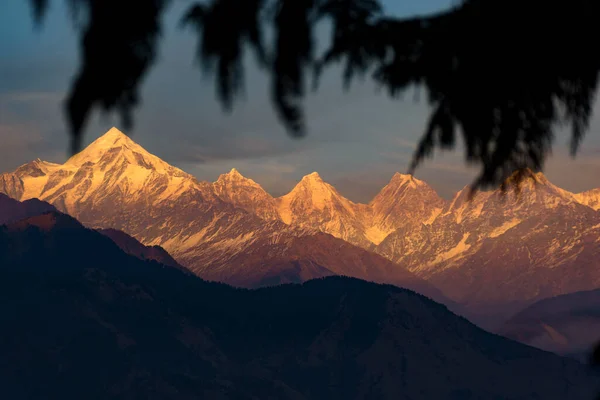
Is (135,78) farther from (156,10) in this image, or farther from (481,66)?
(481,66)

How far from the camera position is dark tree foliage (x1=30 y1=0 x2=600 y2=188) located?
491 cm

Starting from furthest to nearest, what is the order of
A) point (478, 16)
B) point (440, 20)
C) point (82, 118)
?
point (440, 20)
point (478, 16)
point (82, 118)

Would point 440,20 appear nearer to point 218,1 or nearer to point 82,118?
point 218,1

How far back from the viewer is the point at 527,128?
549 centimetres

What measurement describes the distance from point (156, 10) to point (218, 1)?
48 cm

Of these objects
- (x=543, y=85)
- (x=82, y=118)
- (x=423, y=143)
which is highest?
(x=543, y=85)

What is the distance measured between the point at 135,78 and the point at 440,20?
1.79 metres

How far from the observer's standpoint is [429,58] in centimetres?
561

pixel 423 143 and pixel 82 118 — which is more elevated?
pixel 423 143

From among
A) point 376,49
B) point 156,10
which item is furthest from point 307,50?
point 156,10

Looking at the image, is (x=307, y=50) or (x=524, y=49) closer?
(x=524, y=49)

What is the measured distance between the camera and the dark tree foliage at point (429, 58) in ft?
16.1

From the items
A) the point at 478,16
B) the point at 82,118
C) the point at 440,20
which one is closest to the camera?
the point at 82,118

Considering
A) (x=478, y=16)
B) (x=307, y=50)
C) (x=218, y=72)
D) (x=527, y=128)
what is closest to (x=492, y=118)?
(x=527, y=128)
